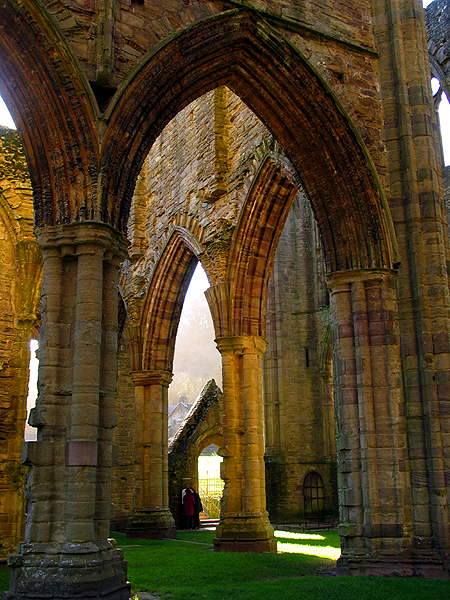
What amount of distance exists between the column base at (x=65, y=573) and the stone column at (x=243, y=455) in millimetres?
4726

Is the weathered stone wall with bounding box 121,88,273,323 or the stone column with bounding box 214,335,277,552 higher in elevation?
the weathered stone wall with bounding box 121,88,273,323

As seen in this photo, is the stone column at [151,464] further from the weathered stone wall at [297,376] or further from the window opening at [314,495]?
the window opening at [314,495]

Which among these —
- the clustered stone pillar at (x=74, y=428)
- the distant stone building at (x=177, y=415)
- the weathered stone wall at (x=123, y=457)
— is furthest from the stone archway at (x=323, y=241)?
the distant stone building at (x=177, y=415)

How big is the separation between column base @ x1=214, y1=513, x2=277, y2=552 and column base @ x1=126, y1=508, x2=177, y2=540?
268 cm

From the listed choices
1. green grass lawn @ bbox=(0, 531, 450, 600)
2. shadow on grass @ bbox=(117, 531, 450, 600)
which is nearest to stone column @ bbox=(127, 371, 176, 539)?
green grass lawn @ bbox=(0, 531, 450, 600)

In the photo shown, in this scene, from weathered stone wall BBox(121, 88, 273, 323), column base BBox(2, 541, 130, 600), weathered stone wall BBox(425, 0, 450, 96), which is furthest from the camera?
weathered stone wall BBox(425, 0, 450, 96)

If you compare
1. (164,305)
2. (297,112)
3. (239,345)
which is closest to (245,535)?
(239,345)

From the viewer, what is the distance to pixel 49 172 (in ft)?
20.1

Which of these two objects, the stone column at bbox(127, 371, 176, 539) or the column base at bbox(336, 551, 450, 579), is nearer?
the column base at bbox(336, 551, 450, 579)

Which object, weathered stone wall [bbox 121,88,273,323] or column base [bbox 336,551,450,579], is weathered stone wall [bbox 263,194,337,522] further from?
column base [bbox 336,551,450,579]

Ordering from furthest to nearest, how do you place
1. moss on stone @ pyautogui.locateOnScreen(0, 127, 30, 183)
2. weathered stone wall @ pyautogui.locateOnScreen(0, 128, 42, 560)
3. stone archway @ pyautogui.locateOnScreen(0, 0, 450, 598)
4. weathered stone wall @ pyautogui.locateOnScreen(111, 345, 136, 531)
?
weathered stone wall @ pyautogui.locateOnScreen(111, 345, 136, 531)
moss on stone @ pyautogui.locateOnScreen(0, 127, 30, 183)
weathered stone wall @ pyautogui.locateOnScreen(0, 128, 42, 560)
stone archway @ pyautogui.locateOnScreen(0, 0, 450, 598)

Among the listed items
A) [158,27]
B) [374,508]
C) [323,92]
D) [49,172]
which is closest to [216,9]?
[158,27]

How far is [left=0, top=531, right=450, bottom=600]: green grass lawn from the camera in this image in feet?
18.7

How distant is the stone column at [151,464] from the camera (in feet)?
40.7
